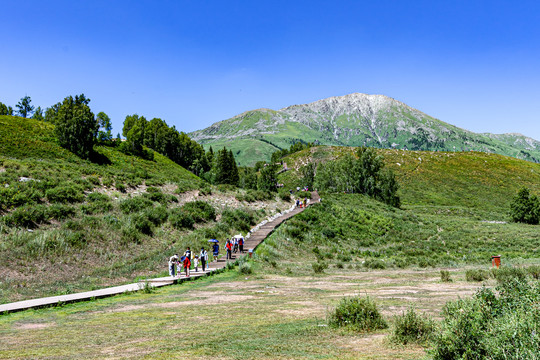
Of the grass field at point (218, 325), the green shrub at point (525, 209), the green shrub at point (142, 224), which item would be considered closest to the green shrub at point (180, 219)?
the green shrub at point (142, 224)

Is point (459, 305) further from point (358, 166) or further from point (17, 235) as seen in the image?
point (358, 166)

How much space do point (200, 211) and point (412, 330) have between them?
3139 centimetres

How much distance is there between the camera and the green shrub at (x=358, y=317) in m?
8.38

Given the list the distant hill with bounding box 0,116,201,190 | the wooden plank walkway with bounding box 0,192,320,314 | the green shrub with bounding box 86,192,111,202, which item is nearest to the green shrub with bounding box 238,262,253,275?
the wooden plank walkway with bounding box 0,192,320,314

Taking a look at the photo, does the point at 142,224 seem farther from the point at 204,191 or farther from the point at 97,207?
the point at 204,191

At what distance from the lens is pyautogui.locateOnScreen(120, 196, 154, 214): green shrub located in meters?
31.6

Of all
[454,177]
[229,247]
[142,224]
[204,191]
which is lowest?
[229,247]

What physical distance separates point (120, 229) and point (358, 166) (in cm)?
6330

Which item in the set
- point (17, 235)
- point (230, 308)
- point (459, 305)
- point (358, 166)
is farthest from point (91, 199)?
point (358, 166)

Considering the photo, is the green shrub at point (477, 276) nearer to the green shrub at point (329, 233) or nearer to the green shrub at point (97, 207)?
the green shrub at point (329, 233)

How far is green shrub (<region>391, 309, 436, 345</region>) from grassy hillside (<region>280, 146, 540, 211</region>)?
295 ft

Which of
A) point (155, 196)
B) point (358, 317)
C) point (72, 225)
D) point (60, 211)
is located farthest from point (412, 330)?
point (155, 196)

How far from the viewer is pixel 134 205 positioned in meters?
32.7

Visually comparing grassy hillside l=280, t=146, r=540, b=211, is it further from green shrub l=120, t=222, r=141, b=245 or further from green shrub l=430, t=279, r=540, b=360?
green shrub l=430, t=279, r=540, b=360
